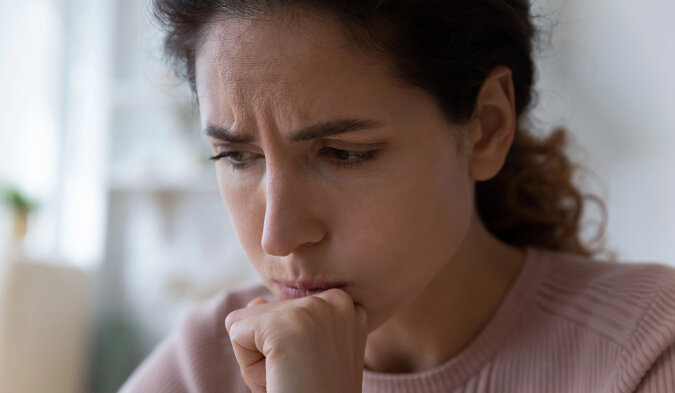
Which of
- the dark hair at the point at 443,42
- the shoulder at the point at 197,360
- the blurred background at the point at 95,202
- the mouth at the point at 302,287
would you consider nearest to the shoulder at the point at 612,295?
the dark hair at the point at 443,42

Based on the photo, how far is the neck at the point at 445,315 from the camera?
1143mm

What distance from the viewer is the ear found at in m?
1.01

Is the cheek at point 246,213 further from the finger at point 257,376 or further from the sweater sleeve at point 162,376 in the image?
the sweater sleeve at point 162,376

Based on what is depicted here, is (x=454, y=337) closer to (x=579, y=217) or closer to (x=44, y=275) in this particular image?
(x=579, y=217)

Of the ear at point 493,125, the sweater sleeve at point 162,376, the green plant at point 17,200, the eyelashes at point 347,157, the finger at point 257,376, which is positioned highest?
the green plant at point 17,200

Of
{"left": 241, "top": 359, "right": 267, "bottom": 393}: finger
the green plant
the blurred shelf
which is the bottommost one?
{"left": 241, "top": 359, "right": 267, "bottom": 393}: finger

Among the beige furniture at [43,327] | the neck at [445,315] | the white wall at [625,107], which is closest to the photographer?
the neck at [445,315]

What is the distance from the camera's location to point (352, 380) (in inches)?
34.5

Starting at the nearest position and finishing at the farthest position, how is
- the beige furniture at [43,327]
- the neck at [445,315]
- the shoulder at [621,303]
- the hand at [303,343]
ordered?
the hand at [303,343], the shoulder at [621,303], the neck at [445,315], the beige furniture at [43,327]

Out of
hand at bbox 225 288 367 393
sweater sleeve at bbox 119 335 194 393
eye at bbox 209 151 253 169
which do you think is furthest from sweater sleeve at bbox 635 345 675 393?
sweater sleeve at bbox 119 335 194 393

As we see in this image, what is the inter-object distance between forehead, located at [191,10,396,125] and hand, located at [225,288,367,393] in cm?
25

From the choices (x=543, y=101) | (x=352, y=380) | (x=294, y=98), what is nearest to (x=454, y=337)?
(x=352, y=380)

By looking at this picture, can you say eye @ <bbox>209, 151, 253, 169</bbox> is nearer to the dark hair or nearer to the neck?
the dark hair

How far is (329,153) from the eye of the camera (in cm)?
89
